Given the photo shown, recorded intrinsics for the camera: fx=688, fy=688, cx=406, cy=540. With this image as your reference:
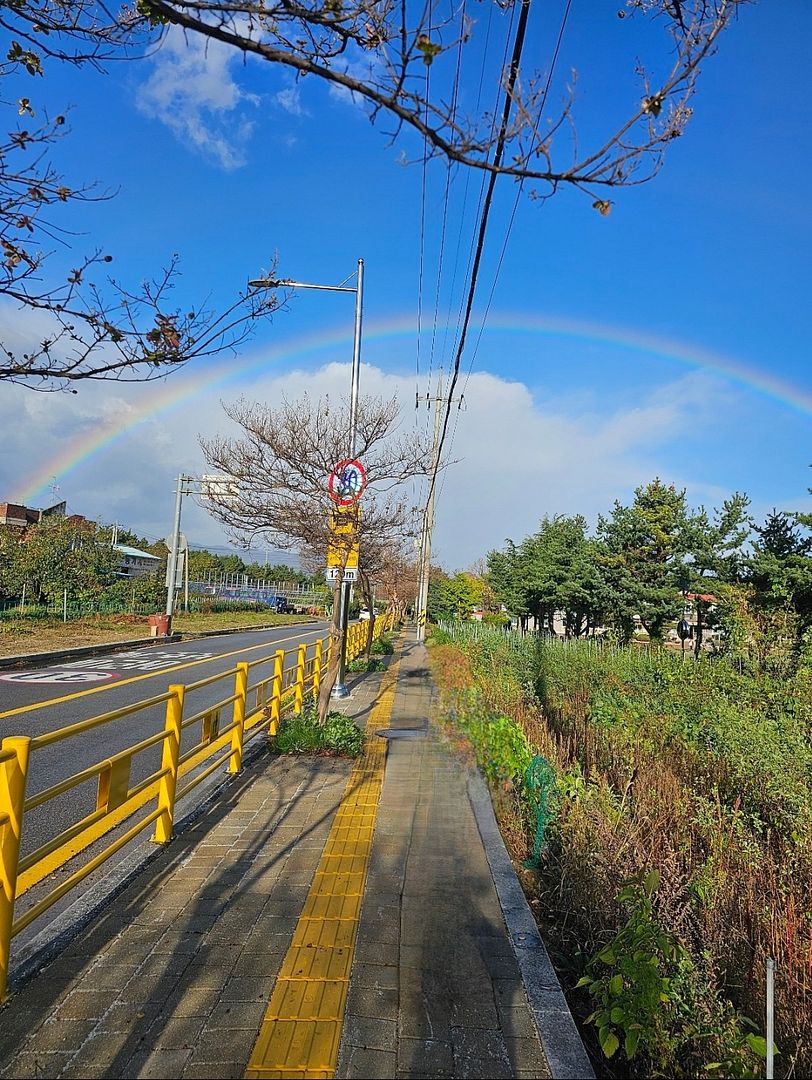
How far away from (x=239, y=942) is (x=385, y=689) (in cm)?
1121

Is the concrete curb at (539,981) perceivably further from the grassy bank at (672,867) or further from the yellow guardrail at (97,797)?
the yellow guardrail at (97,797)

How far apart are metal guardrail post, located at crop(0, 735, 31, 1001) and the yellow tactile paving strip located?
105 centimetres

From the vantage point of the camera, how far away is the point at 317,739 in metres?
7.52

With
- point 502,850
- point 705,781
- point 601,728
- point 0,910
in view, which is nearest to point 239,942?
point 0,910

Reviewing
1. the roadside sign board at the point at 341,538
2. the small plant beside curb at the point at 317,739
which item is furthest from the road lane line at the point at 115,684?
the roadside sign board at the point at 341,538

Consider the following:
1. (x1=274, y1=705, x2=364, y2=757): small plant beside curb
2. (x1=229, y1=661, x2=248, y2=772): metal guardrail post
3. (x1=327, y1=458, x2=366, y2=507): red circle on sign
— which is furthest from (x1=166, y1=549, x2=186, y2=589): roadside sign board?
(x1=229, y1=661, x2=248, y2=772): metal guardrail post

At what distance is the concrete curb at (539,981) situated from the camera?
250 centimetres

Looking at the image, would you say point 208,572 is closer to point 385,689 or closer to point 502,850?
point 385,689

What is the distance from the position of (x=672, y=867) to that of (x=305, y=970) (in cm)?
216

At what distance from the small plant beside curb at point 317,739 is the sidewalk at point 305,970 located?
2.19 meters

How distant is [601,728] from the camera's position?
28.0 ft

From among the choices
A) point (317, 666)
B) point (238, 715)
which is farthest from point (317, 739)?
point (317, 666)

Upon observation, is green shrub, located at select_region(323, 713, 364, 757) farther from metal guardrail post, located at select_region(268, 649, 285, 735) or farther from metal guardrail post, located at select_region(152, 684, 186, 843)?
metal guardrail post, located at select_region(152, 684, 186, 843)

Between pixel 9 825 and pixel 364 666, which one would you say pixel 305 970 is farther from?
pixel 364 666
